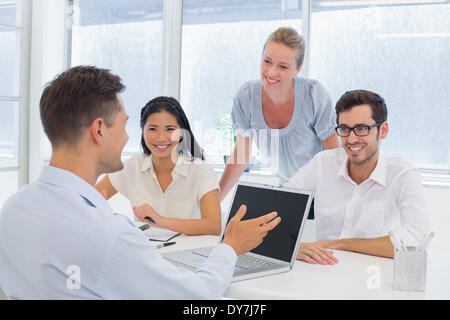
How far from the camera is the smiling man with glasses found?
6.78ft

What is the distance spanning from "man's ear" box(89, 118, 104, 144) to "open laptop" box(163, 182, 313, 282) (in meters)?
0.54

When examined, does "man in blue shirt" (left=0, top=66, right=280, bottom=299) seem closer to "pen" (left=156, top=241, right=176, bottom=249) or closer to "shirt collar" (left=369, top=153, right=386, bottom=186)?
"pen" (left=156, top=241, right=176, bottom=249)

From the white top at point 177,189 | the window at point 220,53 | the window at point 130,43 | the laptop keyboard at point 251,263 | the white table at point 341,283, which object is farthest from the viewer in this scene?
the window at point 130,43

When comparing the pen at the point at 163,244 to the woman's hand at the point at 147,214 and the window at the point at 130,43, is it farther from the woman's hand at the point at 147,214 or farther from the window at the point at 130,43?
the window at the point at 130,43

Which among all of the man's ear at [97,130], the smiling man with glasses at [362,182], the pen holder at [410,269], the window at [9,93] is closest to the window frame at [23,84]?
the window at [9,93]

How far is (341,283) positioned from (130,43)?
3.90 meters

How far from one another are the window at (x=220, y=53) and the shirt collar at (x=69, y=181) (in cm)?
336

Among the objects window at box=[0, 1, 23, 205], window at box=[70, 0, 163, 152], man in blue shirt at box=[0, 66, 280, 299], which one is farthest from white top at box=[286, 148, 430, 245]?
window at box=[0, 1, 23, 205]

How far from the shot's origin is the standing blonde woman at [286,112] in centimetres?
270

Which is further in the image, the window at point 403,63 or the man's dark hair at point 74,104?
the window at point 403,63

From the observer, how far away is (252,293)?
53.9 inches
